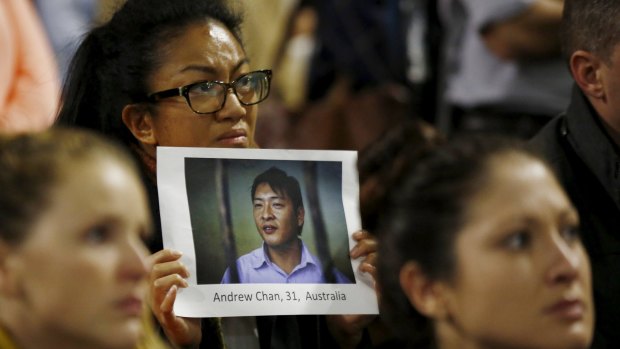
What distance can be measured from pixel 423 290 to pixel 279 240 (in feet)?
1.68

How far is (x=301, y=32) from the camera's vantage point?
18.3 ft

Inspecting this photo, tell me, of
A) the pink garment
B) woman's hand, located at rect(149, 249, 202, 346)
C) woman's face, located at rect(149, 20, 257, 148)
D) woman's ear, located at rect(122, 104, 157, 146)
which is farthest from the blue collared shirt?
the pink garment

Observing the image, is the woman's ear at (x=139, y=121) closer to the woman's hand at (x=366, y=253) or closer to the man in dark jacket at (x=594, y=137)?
the woman's hand at (x=366, y=253)

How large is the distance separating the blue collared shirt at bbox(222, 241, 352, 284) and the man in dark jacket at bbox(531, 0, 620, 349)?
2.08ft

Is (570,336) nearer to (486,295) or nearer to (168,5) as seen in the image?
(486,295)

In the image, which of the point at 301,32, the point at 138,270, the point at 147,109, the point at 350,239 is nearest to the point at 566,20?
the point at 350,239

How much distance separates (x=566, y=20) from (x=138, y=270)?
155 centimetres

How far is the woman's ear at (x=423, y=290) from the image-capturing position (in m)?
1.91

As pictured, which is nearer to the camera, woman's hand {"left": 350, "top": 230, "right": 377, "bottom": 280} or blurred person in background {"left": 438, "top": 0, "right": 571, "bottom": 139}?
woman's hand {"left": 350, "top": 230, "right": 377, "bottom": 280}

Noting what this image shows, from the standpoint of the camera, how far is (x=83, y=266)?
1.67 meters

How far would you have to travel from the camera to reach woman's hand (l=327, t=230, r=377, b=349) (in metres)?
2.40

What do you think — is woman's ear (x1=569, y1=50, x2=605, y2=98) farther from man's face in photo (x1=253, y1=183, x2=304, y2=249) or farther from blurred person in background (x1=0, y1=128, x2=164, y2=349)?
blurred person in background (x1=0, y1=128, x2=164, y2=349)

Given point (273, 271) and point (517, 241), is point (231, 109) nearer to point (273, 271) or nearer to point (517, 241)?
point (273, 271)

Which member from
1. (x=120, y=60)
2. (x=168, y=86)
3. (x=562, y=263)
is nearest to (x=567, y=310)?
(x=562, y=263)
